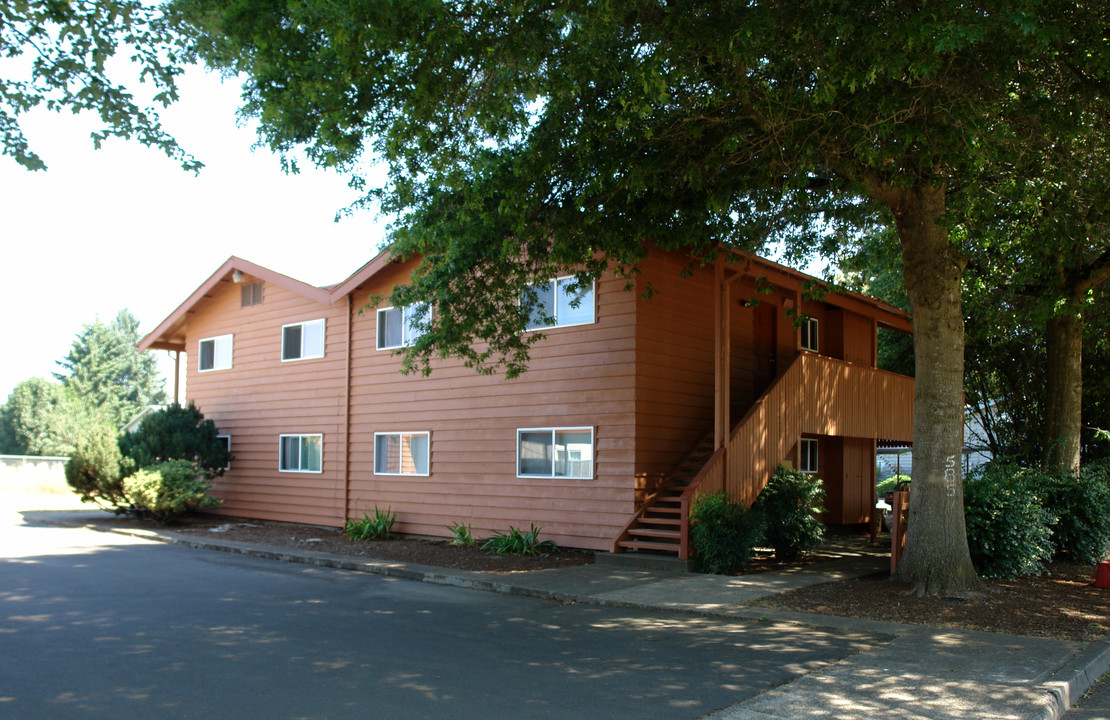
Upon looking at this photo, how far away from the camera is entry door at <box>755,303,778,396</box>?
1850 cm

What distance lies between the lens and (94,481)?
829 inches

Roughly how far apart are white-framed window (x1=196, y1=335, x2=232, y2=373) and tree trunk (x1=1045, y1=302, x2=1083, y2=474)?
20.0 m

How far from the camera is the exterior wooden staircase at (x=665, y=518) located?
1396cm

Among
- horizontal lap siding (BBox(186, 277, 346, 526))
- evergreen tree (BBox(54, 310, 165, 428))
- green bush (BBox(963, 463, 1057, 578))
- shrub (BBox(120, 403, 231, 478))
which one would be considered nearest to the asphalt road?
green bush (BBox(963, 463, 1057, 578))

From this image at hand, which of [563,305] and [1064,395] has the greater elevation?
[563,305]

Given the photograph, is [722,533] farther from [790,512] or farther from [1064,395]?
[1064,395]

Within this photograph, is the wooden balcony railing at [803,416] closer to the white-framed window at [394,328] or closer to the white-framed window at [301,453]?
the white-framed window at [394,328]

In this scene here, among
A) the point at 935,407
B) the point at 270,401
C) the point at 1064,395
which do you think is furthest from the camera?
the point at 270,401

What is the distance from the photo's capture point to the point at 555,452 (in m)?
16.0

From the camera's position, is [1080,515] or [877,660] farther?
[1080,515]

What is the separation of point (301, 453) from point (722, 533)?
12.0 meters

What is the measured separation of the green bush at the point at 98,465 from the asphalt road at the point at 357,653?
875cm

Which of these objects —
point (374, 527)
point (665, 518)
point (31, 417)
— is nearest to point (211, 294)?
point (374, 527)

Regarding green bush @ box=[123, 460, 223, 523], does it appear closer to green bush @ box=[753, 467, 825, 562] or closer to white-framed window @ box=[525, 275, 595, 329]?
white-framed window @ box=[525, 275, 595, 329]
